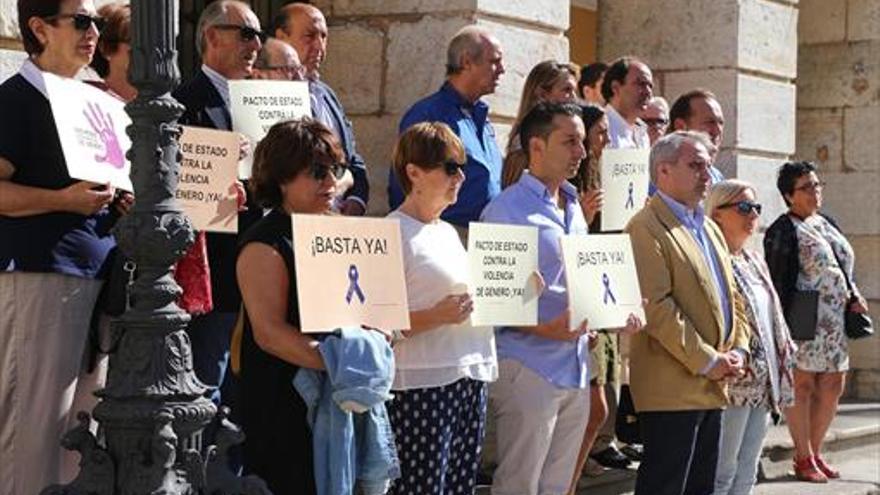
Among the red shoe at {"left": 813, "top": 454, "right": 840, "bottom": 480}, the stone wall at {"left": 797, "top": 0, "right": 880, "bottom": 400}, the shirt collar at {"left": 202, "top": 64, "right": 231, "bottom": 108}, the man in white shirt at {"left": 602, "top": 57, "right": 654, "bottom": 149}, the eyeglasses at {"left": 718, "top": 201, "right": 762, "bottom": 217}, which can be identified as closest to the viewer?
the shirt collar at {"left": 202, "top": 64, "right": 231, "bottom": 108}

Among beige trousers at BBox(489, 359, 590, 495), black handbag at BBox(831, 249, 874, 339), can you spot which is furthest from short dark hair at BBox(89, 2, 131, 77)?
black handbag at BBox(831, 249, 874, 339)

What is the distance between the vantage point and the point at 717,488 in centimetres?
762

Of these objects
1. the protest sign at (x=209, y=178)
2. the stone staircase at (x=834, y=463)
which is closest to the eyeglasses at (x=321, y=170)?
the protest sign at (x=209, y=178)

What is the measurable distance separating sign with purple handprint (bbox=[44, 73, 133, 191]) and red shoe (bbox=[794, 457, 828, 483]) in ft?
17.8

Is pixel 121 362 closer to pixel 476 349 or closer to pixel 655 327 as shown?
pixel 476 349

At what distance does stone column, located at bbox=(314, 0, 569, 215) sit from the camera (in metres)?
8.70

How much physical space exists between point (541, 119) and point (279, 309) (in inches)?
74.8

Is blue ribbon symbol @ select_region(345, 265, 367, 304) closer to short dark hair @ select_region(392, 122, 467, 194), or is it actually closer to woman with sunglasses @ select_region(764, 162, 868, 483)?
short dark hair @ select_region(392, 122, 467, 194)

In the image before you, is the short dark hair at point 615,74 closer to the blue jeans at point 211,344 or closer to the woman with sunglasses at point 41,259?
the blue jeans at point 211,344

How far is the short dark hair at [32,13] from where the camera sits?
17.7 ft

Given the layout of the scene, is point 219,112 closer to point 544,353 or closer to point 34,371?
point 34,371

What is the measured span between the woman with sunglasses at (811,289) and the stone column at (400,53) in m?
1.70

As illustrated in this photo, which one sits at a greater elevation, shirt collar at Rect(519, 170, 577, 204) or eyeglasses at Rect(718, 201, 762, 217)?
shirt collar at Rect(519, 170, 577, 204)

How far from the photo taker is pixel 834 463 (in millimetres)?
10914
